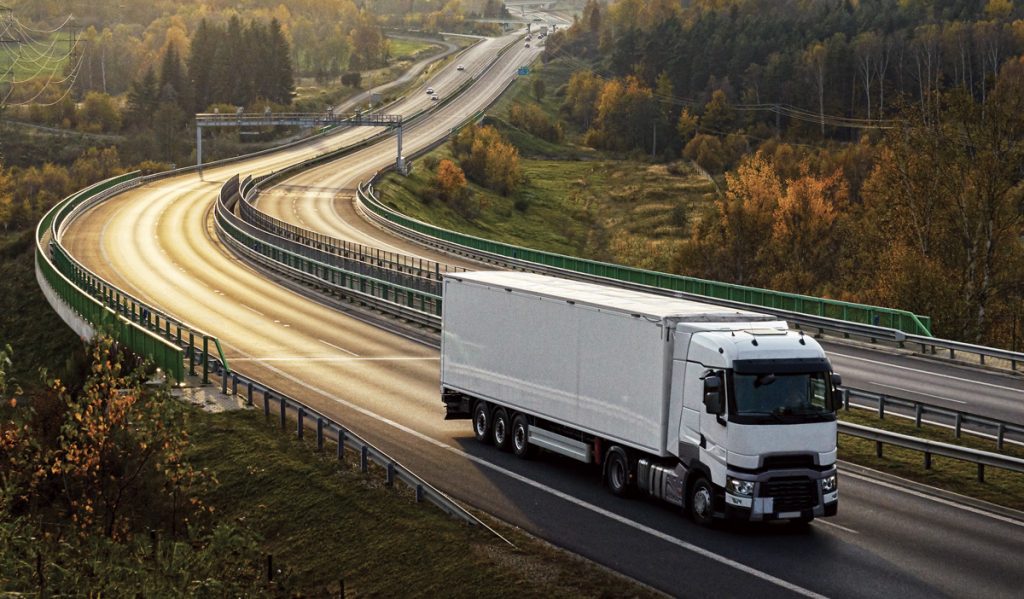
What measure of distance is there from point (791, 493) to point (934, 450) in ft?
19.6

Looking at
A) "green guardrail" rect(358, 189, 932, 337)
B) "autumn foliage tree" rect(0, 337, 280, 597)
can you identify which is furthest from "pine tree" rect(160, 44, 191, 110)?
"autumn foliage tree" rect(0, 337, 280, 597)

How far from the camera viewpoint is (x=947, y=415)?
3045 cm

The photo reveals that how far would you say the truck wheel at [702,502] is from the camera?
21.7 meters

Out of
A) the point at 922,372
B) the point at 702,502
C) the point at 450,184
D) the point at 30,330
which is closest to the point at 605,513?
the point at 702,502

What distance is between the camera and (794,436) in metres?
21.4

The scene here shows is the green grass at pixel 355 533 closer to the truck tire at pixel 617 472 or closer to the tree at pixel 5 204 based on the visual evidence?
the truck tire at pixel 617 472

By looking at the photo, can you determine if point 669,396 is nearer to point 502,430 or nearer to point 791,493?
point 791,493

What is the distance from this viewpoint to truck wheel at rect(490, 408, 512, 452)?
2772 cm

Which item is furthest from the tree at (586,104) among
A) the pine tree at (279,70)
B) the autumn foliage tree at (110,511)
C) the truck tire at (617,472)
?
the truck tire at (617,472)

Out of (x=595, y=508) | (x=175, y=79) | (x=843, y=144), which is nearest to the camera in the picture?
(x=595, y=508)

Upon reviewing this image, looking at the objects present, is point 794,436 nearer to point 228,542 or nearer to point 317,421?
point 228,542

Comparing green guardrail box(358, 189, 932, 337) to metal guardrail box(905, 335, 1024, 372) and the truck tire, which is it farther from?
the truck tire

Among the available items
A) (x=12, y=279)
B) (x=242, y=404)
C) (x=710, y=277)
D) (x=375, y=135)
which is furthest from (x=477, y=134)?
(x=242, y=404)

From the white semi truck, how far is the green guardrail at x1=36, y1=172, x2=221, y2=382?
7.11 metres
